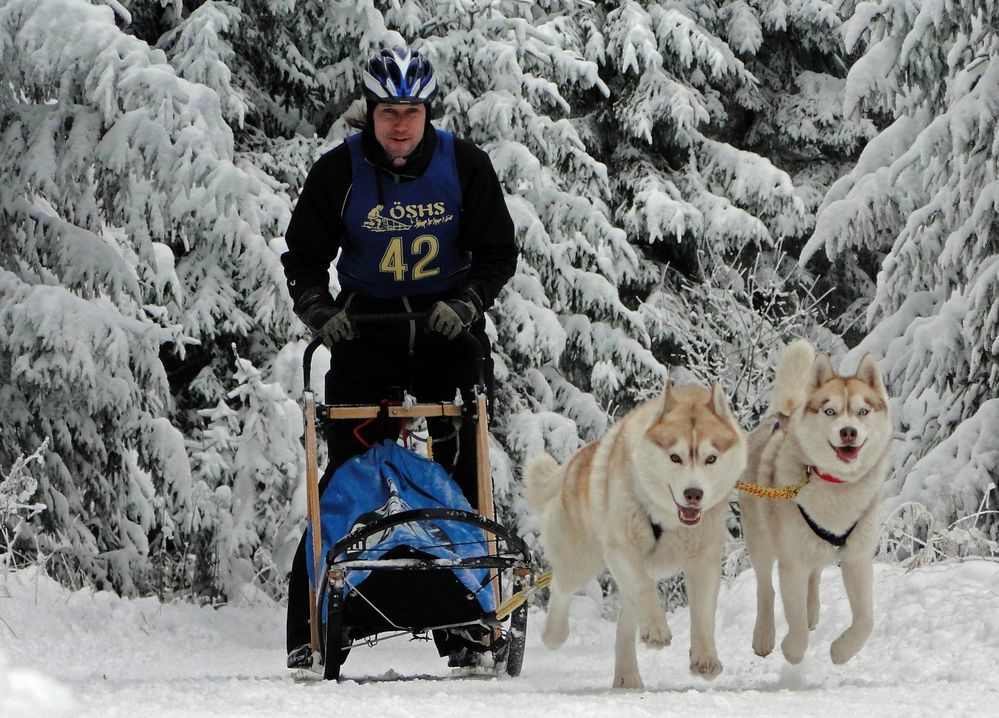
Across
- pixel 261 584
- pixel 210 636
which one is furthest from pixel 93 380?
pixel 261 584

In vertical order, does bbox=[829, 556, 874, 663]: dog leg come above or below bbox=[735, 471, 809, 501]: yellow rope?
below

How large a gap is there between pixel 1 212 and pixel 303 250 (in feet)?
9.72

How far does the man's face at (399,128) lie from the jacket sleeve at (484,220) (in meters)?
0.23

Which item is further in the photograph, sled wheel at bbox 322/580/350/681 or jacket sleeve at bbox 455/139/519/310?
jacket sleeve at bbox 455/139/519/310

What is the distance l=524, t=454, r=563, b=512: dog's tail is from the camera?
5199 millimetres

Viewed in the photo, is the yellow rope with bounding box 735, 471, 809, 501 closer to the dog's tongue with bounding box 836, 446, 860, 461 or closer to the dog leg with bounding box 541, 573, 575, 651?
the dog's tongue with bounding box 836, 446, 860, 461

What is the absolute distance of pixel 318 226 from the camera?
16.1ft

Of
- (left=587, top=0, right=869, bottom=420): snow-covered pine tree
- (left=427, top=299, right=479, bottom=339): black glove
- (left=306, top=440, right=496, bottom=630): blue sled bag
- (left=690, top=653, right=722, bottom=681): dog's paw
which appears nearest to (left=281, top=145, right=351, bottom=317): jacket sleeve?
(left=427, top=299, right=479, bottom=339): black glove

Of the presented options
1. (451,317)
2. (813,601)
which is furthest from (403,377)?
(813,601)

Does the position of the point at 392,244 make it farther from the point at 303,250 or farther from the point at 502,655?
the point at 502,655

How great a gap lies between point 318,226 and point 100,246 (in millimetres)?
2689

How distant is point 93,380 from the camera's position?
22.6 feet

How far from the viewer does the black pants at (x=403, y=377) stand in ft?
16.1

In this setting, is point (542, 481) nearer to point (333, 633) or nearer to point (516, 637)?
point (516, 637)
